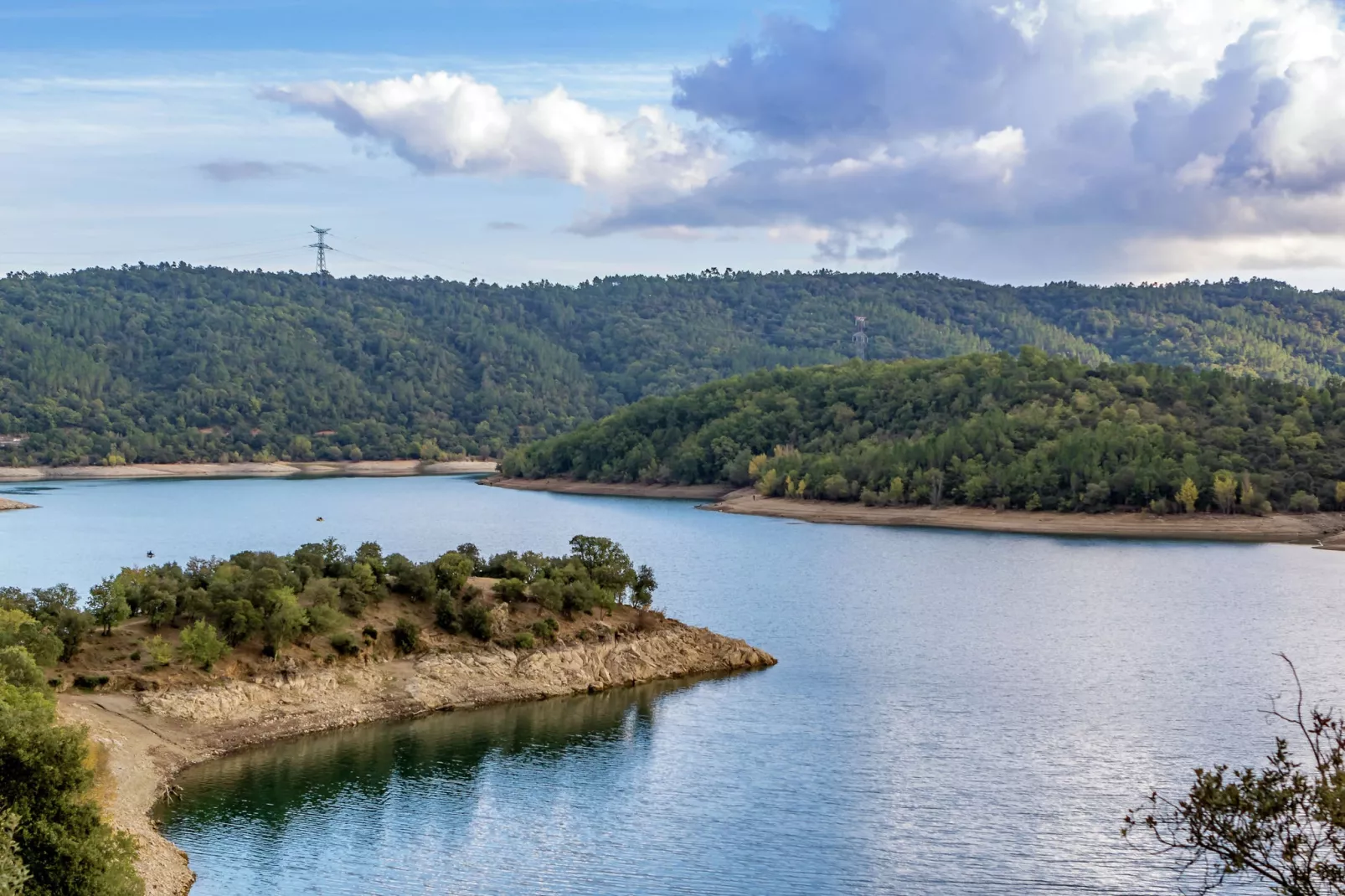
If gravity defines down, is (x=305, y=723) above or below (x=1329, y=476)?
below

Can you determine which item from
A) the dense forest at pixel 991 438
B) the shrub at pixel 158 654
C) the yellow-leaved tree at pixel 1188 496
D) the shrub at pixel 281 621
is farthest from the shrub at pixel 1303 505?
the shrub at pixel 158 654

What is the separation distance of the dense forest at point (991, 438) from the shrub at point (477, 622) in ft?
222

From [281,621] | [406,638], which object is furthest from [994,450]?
[281,621]

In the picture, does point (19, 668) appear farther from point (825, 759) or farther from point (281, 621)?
point (825, 759)

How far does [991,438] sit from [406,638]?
267 feet

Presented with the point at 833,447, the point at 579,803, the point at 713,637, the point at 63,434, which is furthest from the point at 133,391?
the point at 579,803

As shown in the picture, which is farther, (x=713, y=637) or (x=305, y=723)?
(x=713, y=637)

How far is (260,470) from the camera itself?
6885 inches

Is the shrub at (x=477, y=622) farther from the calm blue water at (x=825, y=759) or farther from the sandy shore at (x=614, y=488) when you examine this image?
the sandy shore at (x=614, y=488)

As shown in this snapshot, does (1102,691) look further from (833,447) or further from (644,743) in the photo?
(833,447)

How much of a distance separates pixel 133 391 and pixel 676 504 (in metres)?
102

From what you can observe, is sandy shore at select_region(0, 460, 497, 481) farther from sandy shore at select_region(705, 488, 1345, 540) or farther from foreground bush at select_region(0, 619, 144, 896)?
foreground bush at select_region(0, 619, 144, 896)

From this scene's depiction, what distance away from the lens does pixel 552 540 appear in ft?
280

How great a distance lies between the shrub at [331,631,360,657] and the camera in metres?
36.8
